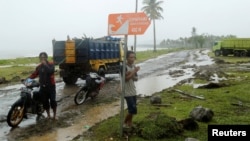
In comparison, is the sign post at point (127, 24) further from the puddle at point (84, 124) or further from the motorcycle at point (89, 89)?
the motorcycle at point (89, 89)

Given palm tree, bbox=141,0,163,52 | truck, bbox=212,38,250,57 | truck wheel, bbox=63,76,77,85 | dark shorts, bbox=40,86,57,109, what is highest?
palm tree, bbox=141,0,163,52

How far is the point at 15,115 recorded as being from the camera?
331 inches

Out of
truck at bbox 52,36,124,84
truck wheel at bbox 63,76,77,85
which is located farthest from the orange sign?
truck wheel at bbox 63,76,77,85

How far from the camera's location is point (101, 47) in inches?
680

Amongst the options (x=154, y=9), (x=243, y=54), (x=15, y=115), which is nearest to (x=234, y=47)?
(x=243, y=54)

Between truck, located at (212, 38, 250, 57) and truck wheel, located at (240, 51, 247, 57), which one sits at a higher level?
truck, located at (212, 38, 250, 57)

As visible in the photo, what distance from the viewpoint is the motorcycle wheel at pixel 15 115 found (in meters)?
8.27

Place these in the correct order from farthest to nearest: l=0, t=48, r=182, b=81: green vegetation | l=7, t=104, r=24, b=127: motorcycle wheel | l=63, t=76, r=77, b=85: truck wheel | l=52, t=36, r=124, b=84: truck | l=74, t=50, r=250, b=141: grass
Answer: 1. l=0, t=48, r=182, b=81: green vegetation
2. l=63, t=76, r=77, b=85: truck wheel
3. l=52, t=36, r=124, b=84: truck
4. l=7, t=104, r=24, b=127: motorcycle wheel
5. l=74, t=50, r=250, b=141: grass

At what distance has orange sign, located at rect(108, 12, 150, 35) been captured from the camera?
6.36 m

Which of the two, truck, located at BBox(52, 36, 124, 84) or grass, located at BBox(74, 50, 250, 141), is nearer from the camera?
grass, located at BBox(74, 50, 250, 141)

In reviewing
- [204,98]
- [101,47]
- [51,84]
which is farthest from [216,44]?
[51,84]

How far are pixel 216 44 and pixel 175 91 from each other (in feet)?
116

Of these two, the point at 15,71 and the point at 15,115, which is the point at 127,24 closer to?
the point at 15,115

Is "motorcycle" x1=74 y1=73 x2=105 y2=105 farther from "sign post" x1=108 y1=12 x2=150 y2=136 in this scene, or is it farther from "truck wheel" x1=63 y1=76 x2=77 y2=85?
"truck wheel" x1=63 y1=76 x2=77 y2=85
